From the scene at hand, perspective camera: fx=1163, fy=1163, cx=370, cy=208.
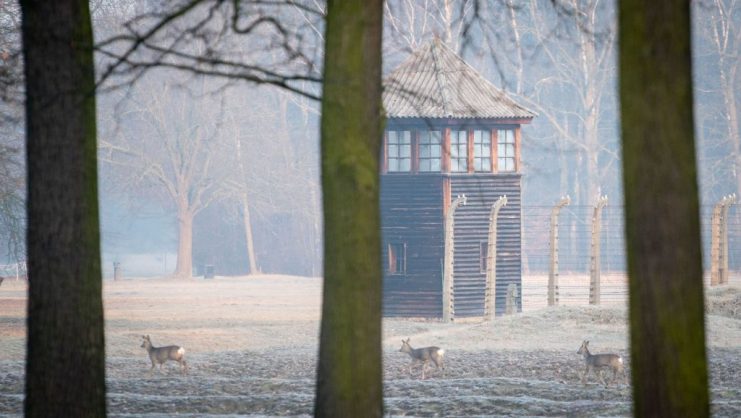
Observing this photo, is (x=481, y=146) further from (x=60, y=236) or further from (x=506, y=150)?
(x=60, y=236)

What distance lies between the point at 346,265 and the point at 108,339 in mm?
17202

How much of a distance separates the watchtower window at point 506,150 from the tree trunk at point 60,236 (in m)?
22.1

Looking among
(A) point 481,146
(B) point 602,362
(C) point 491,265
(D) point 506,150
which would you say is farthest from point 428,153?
(B) point 602,362

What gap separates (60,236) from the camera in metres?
7.68

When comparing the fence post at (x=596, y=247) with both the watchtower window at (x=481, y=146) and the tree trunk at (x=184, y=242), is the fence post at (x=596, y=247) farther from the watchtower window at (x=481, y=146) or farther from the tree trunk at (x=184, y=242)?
the tree trunk at (x=184, y=242)

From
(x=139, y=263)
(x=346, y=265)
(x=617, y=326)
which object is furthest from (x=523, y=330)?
(x=139, y=263)

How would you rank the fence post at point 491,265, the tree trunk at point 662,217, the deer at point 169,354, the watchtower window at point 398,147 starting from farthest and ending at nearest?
the watchtower window at point 398,147 < the fence post at point 491,265 < the deer at point 169,354 < the tree trunk at point 662,217

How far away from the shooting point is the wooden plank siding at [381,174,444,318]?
29.5 m

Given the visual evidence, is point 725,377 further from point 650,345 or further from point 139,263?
point 139,263

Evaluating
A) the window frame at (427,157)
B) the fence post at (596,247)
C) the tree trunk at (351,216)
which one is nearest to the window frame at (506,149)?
the window frame at (427,157)

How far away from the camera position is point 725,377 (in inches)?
653

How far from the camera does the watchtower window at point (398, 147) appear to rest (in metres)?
A: 29.4

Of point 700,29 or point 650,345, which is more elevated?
point 700,29

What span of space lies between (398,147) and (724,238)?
820 centimetres
